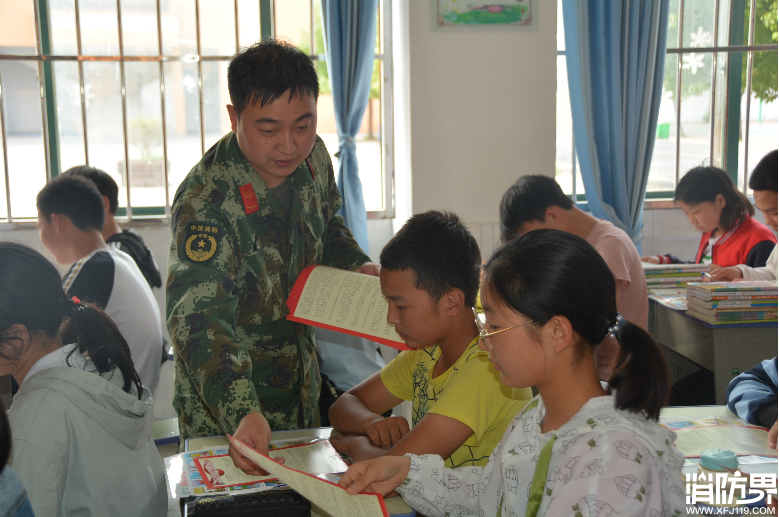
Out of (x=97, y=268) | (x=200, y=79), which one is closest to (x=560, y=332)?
(x=97, y=268)

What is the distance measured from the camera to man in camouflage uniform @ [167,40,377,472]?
1.29 meters

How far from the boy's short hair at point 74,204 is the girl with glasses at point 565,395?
6.56ft

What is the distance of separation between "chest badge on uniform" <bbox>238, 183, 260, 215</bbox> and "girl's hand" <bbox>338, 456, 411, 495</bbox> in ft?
2.21

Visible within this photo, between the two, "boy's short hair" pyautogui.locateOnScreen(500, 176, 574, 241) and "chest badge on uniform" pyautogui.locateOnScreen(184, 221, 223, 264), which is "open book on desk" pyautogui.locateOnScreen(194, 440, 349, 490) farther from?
"boy's short hair" pyautogui.locateOnScreen(500, 176, 574, 241)

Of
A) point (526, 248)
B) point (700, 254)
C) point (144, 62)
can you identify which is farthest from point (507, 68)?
point (526, 248)

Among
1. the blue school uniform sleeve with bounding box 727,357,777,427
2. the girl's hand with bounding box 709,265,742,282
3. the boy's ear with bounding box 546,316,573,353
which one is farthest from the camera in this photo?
the girl's hand with bounding box 709,265,742,282

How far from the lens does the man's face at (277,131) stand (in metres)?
1.44

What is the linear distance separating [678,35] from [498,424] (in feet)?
12.2

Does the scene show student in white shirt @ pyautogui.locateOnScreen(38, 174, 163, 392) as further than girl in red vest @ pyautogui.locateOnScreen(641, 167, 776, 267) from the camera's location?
No

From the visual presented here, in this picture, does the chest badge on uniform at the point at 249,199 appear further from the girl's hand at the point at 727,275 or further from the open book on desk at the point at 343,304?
the girl's hand at the point at 727,275

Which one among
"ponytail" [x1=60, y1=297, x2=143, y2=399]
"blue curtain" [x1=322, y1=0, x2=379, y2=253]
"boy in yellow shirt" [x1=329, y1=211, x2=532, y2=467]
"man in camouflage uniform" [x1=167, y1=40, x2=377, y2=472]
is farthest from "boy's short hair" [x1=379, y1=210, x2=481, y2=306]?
"blue curtain" [x1=322, y1=0, x2=379, y2=253]

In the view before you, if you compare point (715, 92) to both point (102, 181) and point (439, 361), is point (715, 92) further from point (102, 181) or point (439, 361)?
point (102, 181)

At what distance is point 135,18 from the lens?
148 inches

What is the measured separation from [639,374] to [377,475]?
48 cm
